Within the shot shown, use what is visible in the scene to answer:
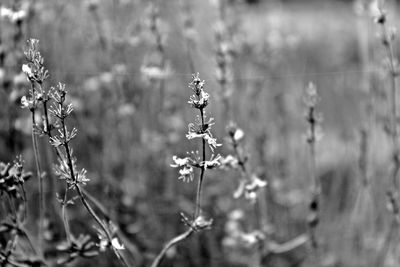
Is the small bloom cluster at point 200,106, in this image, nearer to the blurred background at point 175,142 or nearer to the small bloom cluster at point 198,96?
the small bloom cluster at point 198,96

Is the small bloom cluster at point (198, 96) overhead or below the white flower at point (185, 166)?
overhead

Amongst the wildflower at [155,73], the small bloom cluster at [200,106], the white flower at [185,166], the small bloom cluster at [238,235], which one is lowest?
the small bloom cluster at [238,235]

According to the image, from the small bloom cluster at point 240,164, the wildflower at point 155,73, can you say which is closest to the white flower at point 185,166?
the small bloom cluster at point 240,164

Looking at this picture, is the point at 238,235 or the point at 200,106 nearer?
the point at 200,106

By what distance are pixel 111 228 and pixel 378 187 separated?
1.31 m

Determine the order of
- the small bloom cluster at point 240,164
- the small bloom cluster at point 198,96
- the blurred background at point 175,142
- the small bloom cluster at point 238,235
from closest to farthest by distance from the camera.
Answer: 1. the small bloom cluster at point 198,96
2. the small bloom cluster at point 240,164
3. the small bloom cluster at point 238,235
4. the blurred background at point 175,142

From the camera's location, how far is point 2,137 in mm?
2119

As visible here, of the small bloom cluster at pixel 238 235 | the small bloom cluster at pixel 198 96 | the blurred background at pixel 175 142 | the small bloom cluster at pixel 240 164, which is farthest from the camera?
the blurred background at pixel 175 142

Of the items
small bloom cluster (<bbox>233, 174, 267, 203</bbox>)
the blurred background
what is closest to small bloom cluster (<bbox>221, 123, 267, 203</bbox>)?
small bloom cluster (<bbox>233, 174, 267, 203</bbox>)

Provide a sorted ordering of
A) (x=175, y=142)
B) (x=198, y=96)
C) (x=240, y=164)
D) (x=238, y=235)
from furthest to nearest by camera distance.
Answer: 1. (x=175, y=142)
2. (x=238, y=235)
3. (x=240, y=164)
4. (x=198, y=96)

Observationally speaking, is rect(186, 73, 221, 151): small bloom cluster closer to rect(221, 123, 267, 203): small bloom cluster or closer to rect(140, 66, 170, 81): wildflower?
rect(221, 123, 267, 203): small bloom cluster

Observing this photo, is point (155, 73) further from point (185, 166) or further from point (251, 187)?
point (185, 166)

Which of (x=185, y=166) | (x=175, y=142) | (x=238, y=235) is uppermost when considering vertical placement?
(x=185, y=166)

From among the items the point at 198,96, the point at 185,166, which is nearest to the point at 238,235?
the point at 185,166
